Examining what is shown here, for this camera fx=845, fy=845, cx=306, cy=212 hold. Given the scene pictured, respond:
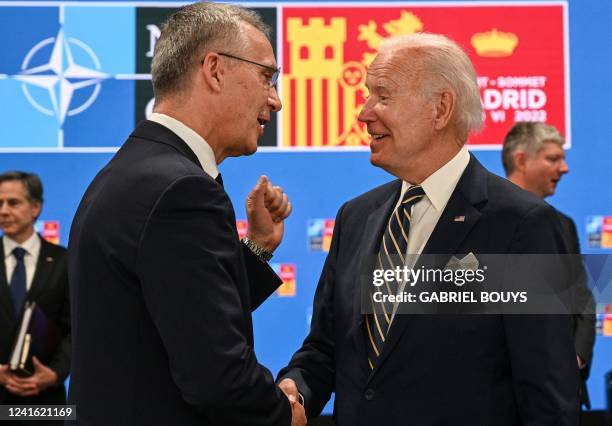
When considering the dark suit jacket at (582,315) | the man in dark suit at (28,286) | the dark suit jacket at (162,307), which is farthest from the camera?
the man in dark suit at (28,286)

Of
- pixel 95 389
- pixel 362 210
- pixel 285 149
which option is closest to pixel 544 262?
pixel 362 210

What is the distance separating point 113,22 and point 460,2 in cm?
220

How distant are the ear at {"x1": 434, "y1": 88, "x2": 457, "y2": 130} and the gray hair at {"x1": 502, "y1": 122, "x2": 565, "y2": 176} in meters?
2.20

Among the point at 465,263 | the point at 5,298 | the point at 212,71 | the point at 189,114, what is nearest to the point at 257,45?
the point at 212,71

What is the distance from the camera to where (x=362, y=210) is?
2.50 m

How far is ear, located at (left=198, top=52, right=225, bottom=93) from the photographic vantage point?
2.05 meters

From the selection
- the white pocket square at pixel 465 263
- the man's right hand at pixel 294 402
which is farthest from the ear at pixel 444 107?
the man's right hand at pixel 294 402

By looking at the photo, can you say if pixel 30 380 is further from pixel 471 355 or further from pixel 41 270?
pixel 471 355

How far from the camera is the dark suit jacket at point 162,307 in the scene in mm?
1728

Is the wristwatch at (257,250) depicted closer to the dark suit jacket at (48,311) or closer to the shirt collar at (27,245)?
the dark suit jacket at (48,311)

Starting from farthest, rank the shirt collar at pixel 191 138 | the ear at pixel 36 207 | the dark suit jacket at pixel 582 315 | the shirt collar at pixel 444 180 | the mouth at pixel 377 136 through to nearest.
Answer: the ear at pixel 36 207, the dark suit jacket at pixel 582 315, the mouth at pixel 377 136, the shirt collar at pixel 444 180, the shirt collar at pixel 191 138

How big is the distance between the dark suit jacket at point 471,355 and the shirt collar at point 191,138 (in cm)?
57

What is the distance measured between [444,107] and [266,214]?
23.0 inches

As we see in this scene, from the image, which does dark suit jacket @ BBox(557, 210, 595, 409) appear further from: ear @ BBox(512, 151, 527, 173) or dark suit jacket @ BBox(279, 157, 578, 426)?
dark suit jacket @ BBox(279, 157, 578, 426)
